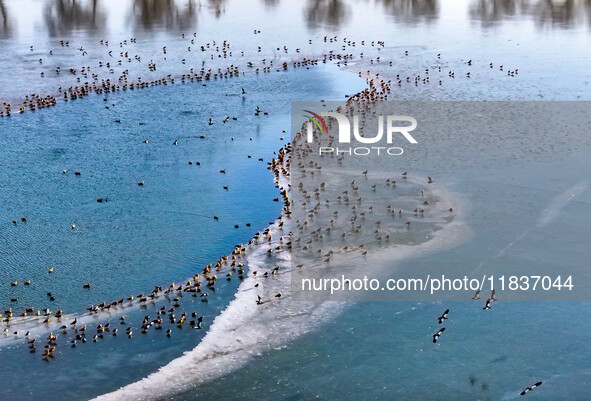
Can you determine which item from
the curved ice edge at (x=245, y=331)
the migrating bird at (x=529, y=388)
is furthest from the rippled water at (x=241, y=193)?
the curved ice edge at (x=245, y=331)

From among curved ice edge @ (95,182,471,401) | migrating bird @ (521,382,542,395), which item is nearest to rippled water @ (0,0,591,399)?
migrating bird @ (521,382,542,395)

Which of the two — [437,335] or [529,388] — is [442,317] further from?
[529,388]

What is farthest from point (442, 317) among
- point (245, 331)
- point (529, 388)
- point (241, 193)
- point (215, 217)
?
point (241, 193)

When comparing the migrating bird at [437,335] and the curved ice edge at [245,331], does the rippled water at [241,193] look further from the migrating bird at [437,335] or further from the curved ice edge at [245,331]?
the curved ice edge at [245,331]

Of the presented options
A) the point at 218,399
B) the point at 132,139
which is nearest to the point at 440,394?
the point at 218,399

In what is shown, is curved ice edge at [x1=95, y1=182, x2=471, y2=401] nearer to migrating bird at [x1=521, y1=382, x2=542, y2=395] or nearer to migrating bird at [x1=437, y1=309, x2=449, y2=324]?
migrating bird at [x1=437, y1=309, x2=449, y2=324]

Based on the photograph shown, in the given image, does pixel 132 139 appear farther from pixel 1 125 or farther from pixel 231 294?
pixel 231 294
